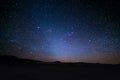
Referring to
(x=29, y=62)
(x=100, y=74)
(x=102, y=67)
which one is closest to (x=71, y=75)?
(x=100, y=74)

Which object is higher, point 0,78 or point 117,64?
point 117,64

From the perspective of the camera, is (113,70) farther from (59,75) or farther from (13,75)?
(13,75)

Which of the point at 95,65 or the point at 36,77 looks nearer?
the point at 36,77

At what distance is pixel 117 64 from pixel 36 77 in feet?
11.6

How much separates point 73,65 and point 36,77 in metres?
2.85

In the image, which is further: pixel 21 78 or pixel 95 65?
pixel 95 65

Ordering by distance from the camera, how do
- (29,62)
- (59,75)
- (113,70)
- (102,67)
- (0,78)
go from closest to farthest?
(0,78), (59,75), (113,70), (102,67), (29,62)

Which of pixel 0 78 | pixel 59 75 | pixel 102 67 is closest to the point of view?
pixel 0 78

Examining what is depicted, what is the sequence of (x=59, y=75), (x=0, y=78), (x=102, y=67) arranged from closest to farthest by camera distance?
(x=0, y=78) → (x=59, y=75) → (x=102, y=67)

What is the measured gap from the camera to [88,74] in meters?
7.68

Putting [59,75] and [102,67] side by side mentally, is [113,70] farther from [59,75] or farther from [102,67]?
[59,75]

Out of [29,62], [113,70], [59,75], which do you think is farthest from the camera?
[29,62]

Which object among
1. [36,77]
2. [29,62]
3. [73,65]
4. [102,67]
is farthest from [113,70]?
[29,62]

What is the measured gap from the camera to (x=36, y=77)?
7.00 m
